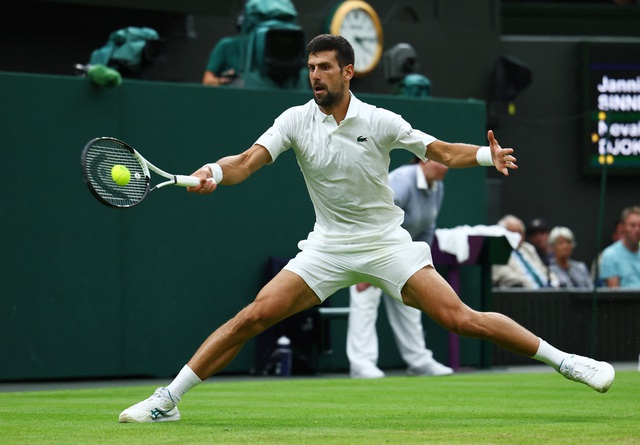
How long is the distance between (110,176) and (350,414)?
2211mm

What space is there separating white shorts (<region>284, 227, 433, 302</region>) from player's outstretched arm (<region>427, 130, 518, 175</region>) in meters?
0.54

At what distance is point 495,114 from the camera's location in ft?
60.7

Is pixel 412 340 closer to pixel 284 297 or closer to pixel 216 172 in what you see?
pixel 284 297

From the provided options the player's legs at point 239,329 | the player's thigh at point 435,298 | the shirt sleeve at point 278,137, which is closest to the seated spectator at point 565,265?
the player's thigh at point 435,298

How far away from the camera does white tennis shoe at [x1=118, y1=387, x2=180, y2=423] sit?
7328 millimetres

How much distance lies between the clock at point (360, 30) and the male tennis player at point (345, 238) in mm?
9398

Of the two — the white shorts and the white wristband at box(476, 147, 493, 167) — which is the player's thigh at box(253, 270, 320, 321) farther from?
the white wristband at box(476, 147, 493, 167)

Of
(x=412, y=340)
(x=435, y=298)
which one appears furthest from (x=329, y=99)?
(x=412, y=340)

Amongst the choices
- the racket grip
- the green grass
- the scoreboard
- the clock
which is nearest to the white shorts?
the green grass

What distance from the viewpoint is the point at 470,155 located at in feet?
24.5

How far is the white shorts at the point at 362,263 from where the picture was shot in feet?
24.8

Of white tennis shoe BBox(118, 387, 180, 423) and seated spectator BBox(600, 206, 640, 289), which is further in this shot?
seated spectator BBox(600, 206, 640, 289)

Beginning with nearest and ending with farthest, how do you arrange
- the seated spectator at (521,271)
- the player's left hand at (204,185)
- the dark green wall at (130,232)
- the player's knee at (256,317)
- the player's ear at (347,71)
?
1. the player's left hand at (204,185)
2. the player's knee at (256,317)
3. the player's ear at (347,71)
4. the dark green wall at (130,232)
5. the seated spectator at (521,271)

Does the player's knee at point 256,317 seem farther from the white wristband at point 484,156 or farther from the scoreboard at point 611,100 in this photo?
the scoreboard at point 611,100
